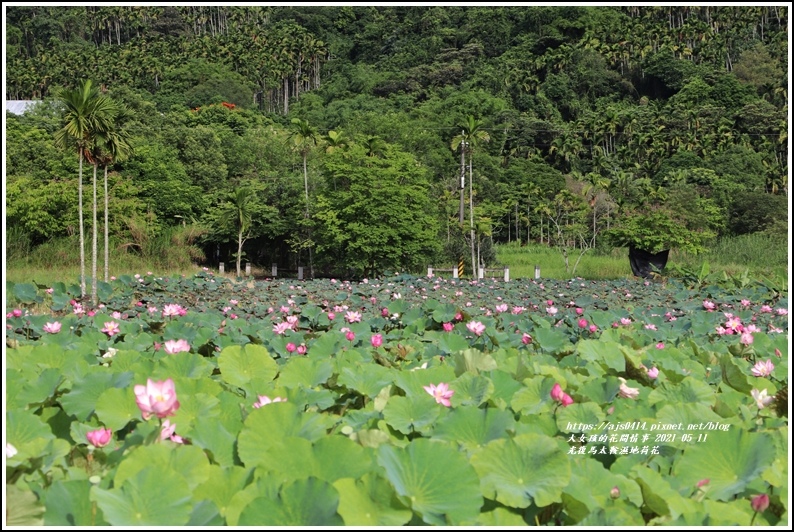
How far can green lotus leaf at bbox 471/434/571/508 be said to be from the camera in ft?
4.47

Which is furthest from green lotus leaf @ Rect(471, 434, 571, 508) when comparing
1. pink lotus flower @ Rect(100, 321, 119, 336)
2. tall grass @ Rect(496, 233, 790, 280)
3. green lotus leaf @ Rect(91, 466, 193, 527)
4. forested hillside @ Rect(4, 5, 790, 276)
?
tall grass @ Rect(496, 233, 790, 280)

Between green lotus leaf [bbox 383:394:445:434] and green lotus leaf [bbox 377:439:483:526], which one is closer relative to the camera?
green lotus leaf [bbox 377:439:483:526]

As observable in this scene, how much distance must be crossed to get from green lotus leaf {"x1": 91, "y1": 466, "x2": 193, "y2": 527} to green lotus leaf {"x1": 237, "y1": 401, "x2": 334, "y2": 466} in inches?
11.5

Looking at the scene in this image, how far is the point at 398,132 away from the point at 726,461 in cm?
3819

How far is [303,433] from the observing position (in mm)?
1622

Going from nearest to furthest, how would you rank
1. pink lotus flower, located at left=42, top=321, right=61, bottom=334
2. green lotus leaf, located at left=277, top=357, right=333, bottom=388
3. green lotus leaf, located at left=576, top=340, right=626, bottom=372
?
green lotus leaf, located at left=277, top=357, right=333, bottom=388 → green lotus leaf, located at left=576, top=340, right=626, bottom=372 → pink lotus flower, located at left=42, top=321, right=61, bottom=334

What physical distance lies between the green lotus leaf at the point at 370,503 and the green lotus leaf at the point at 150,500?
270mm

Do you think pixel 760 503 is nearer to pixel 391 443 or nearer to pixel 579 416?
pixel 579 416

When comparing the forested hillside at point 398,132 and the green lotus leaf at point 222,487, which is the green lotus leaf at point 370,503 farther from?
the forested hillside at point 398,132

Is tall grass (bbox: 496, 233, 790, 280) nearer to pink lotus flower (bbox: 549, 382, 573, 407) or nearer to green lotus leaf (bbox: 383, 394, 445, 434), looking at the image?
pink lotus flower (bbox: 549, 382, 573, 407)

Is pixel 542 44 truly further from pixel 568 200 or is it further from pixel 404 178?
pixel 404 178

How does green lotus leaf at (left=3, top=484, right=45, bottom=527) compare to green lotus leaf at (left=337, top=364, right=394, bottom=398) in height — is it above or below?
below

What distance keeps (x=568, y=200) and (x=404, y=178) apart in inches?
569

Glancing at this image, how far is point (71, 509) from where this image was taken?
1.24 m
